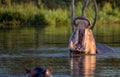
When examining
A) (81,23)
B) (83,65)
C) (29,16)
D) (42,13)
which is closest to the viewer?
(83,65)

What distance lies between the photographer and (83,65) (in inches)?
631

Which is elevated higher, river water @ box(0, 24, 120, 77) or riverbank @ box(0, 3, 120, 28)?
riverbank @ box(0, 3, 120, 28)

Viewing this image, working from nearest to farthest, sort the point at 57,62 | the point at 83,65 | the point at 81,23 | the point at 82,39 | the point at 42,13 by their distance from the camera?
1. the point at 83,65
2. the point at 57,62
3. the point at 81,23
4. the point at 82,39
5. the point at 42,13

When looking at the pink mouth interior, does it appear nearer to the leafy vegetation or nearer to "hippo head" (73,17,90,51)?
"hippo head" (73,17,90,51)

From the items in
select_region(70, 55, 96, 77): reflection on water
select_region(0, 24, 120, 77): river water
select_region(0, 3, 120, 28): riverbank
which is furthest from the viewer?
select_region(0, 3, 120, 28): riverbank

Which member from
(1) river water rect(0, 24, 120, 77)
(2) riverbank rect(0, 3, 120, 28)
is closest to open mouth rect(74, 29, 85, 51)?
(1) river water rect(0, 24, 120, 77)

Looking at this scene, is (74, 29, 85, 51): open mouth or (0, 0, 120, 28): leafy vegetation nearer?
(74, 29, 85, 51): open mouth

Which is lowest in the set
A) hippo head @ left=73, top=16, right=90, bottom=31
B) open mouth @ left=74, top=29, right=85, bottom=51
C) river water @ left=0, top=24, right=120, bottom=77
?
river water @ left=0, top=24, right=120, bottom=77

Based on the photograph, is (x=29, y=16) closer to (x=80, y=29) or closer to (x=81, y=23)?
(x=80, y=29)

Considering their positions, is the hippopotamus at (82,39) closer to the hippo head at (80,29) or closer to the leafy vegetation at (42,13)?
the hippo head at (80,29)

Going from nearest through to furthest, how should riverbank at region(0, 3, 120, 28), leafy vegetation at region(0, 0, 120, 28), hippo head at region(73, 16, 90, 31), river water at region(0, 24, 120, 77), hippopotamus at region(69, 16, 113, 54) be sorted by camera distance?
river water at region(0, 24, 120, 77)
hippo head at region(73, 16, 90, 31)
hippopotamus at region(69, 16, 113, 54)
riverbank at region(0, 3, 120, 28)
leafy vegetation at region(0, 0, 120, 28)

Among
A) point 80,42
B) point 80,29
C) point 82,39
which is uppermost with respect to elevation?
point 80,29

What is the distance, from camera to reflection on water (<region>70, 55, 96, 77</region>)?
14004 mm

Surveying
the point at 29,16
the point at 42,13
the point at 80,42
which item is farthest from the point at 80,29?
the point at 42,13
